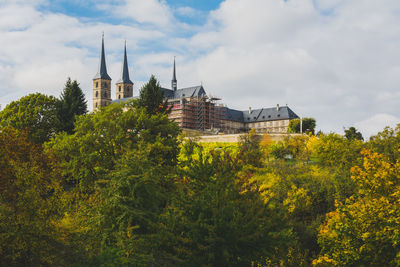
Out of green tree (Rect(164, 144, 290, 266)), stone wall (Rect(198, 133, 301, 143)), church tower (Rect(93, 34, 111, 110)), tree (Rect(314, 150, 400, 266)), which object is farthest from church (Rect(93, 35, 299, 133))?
green tree (Rect(164, 144, 290, 266))

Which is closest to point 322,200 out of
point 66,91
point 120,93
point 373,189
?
point 373,189

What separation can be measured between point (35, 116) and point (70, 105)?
3914 millimetres

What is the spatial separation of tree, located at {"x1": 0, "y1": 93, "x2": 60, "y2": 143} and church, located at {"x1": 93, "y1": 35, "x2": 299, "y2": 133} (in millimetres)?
42633

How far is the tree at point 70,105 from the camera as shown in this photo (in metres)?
46.8

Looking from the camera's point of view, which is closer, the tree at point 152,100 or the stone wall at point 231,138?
the tree at point 152,100

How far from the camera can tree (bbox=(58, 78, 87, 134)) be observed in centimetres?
4681

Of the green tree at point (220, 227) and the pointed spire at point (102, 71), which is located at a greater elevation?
the pointed spire at point (102, 71)

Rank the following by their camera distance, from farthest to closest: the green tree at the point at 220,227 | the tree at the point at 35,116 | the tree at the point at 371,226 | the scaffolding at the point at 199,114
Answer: the scaffolding at the point at 199,114
the tree at the point at 35,116
the tree at the point at 371,226
the green tree at the point at 220,227

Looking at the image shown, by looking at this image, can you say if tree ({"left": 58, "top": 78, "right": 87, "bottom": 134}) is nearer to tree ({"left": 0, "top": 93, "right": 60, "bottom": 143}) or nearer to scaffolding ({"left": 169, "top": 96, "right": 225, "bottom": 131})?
tree ({"left": 0, "top": 93, "right": 60, "bottom": 143})

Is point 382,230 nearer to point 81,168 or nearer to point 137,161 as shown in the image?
point 137,161

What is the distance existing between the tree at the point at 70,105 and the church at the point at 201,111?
41.5 m

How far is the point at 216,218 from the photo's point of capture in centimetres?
1490

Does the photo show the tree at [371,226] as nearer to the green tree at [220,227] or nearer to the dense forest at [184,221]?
the dense forest at [184,221]

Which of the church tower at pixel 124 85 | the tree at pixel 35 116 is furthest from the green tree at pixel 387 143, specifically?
the church tower at pixel 124 85
